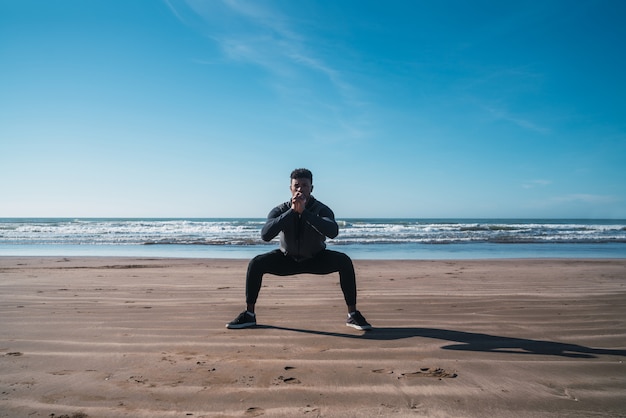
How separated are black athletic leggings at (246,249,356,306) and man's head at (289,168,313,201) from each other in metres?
0.64

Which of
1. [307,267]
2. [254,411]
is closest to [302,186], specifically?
[307,267]

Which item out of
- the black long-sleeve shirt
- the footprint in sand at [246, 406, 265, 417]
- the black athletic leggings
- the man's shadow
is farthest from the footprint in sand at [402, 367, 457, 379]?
the black long-sleeve shirt

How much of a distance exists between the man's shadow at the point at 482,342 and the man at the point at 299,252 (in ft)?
0.93

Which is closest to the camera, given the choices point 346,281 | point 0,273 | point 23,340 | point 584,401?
point 584,401

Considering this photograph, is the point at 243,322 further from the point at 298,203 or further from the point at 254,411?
the point at 254,411

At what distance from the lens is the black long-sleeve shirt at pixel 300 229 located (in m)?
3.79

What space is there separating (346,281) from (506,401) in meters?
2.00

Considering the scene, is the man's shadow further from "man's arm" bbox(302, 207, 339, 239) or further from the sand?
"man's arm" bbox(302, 207, 339, 239)

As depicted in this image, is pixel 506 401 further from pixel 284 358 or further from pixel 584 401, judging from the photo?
pixel 284 358

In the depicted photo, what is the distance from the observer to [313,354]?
119 inches

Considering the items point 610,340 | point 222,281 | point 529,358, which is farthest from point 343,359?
point 222,281

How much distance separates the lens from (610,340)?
3.42 metres

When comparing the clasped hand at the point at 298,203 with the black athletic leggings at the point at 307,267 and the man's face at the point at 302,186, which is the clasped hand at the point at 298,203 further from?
the black athletic leggings at the point at 307,267

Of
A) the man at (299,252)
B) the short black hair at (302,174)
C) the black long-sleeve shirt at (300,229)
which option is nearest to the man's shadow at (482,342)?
the man at (299,252)
